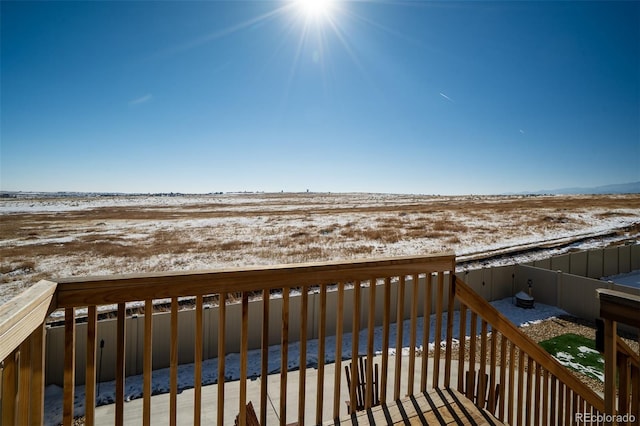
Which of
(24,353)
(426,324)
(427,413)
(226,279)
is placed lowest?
(427,413)

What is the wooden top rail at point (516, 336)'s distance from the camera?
7.55ft

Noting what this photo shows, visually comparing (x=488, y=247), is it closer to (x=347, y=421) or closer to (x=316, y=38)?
(x=316, y=38)

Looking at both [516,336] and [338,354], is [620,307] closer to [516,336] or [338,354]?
[516,336]

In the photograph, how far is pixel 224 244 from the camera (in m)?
17.5

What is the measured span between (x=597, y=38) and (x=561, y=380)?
515 inches

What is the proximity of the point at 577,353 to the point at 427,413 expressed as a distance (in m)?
7.60

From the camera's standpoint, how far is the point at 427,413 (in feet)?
7.16

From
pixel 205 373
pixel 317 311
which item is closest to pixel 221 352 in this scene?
pixel 205 373

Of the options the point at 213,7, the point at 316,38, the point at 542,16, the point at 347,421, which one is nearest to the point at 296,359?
the point at 347,421

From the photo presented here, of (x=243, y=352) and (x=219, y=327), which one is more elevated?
(x=219, y=327)

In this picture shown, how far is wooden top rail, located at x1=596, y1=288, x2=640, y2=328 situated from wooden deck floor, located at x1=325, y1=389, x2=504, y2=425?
3.76ft

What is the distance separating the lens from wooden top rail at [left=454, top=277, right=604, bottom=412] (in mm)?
2303

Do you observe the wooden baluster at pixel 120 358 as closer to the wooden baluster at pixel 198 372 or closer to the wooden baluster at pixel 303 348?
the wooden baluster at pixel 198 372

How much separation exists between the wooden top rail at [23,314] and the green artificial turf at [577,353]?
8342mm
